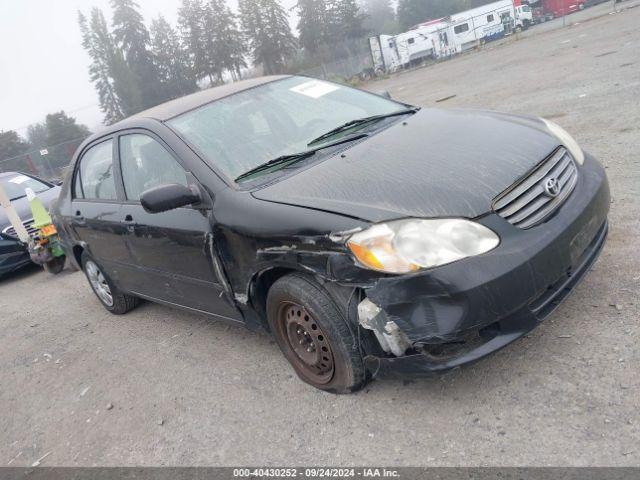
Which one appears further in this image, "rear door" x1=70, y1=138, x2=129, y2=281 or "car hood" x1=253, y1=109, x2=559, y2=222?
"rear door" x1=70, y1=138, x2=129, y2=281

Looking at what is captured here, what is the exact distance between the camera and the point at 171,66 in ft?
236

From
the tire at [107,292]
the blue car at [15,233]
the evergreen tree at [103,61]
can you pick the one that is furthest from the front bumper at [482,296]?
the evergreen tree at [103,61]

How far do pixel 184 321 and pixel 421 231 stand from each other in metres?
2.90

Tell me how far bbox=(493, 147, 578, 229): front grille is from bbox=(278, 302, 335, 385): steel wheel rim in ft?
3.56

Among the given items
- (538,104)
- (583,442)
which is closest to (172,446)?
(583,442)

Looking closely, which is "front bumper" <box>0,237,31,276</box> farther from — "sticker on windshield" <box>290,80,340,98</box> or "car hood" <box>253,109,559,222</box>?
"car hood" <box>253,109,559,222</box>

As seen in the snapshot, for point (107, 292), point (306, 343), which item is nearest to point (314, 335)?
point (306, 343)

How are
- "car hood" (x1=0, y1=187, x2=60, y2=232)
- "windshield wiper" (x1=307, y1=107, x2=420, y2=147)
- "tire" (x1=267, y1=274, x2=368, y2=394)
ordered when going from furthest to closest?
"car hood" (x1=0, y1=187, x2=60, y2=232) < "windshield wiper" (x1=307, y1=107, x2=420, y2=147) < "tire" (x1=267, y1=274, x2=368, y2=394)

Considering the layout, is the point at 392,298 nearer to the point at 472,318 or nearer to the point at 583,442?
the point at 472,318

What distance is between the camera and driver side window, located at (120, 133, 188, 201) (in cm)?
346

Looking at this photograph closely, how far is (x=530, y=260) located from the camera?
2389 mm

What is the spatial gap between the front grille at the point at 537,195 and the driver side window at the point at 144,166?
186 cm

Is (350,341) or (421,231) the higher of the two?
(421,231)

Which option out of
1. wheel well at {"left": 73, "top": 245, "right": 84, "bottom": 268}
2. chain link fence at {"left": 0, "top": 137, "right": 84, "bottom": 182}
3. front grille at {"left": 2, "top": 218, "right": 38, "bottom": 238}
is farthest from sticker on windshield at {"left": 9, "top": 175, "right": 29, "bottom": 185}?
chain link fence at {"left": 0, "top": 137, "right": 84, "bottom": 182}
